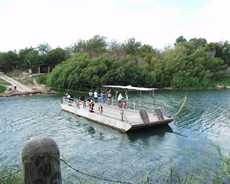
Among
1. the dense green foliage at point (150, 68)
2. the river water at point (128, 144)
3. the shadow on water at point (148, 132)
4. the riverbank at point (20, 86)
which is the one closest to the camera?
the river water at point (128, 144)

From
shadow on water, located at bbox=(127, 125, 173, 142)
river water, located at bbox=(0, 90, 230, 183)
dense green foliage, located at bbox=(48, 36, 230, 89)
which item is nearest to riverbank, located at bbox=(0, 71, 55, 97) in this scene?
dense green foliage, located at bbox=(48, 36, 230, 89)

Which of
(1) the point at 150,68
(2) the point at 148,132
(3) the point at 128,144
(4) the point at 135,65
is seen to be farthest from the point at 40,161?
(1) the point at 150,68

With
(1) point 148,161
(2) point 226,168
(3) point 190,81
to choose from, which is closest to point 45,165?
(2) point 226,168

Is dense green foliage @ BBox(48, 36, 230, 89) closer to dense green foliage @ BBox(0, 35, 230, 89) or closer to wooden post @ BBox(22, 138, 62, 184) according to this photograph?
dense green foliage @ BBox(0, 35, 230, 89)

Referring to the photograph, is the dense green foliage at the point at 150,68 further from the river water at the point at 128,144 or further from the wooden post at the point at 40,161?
the wooden post at the point at 40,161

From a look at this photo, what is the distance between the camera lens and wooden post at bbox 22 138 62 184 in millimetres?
3043

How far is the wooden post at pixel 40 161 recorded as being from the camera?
3043mm

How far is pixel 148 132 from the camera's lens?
1096 inches

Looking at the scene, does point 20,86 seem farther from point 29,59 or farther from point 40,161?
point 40,161

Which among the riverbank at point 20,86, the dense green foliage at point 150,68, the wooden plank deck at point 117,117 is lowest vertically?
the wooden plank deck at point 117,117

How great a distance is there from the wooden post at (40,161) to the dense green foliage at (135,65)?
66.3 meters

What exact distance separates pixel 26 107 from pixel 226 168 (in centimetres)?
4163

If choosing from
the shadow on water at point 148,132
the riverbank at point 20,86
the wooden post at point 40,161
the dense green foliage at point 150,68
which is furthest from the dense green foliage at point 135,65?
the wooden post at point 40,161

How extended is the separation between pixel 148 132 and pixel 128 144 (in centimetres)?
405
